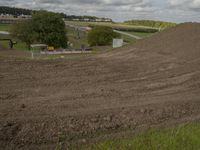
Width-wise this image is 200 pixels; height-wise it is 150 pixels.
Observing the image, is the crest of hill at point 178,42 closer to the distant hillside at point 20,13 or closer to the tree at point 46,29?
the tree at point 46,29

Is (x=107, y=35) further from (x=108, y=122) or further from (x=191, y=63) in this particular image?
(x=108, y=122)

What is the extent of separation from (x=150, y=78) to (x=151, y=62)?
3603mm

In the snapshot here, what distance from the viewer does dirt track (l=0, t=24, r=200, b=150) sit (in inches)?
253

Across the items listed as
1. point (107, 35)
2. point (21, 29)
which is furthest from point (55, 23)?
point (107, 35)

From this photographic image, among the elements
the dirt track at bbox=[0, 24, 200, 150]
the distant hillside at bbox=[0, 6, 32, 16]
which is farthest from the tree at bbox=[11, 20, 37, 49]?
the distant hillside at bbox=[0, 6, 32, 16]

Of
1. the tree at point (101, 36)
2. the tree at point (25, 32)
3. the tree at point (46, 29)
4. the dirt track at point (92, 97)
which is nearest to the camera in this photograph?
the dirt track at point (92, 97)

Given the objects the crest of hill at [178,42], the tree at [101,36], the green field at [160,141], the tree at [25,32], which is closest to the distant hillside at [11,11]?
the tree at [101,36]

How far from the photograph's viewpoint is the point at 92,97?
920cm

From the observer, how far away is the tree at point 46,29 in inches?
2170

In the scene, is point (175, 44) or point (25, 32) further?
point (25, 32)

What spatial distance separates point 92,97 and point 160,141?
3.68 m

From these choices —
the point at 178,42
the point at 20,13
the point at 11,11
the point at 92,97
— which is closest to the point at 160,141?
the point at 92,97

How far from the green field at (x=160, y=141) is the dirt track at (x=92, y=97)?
53 centimetres

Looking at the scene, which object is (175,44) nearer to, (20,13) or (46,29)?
(46,29)
